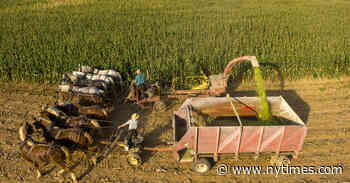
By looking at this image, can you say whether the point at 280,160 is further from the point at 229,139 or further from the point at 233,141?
the point at 229,139

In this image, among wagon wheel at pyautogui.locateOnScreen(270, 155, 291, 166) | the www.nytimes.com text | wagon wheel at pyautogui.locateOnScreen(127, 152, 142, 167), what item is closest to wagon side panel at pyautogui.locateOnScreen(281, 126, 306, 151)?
wagon wheel at pyautogui.locateOnScreen(270, 155, 291, 166)

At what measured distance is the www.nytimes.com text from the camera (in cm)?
949

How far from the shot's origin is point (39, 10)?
26.1 meters

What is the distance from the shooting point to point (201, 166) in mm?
9328

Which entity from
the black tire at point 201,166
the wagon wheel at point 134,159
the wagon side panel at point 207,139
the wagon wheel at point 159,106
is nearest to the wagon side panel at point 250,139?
the wagon side panel at point 207,139

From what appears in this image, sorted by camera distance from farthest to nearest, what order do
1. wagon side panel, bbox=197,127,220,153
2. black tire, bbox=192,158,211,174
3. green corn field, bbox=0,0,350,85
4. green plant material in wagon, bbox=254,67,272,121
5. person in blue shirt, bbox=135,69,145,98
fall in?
green corn field, bbox=0,0,350,85, person in blue shirt, bbox=135,69,145,98, green plant material in wagon, bbox=254,67,272,121, black tire, bbox=192,158,211,174, wagon side panel, bbox=197,127,220,153

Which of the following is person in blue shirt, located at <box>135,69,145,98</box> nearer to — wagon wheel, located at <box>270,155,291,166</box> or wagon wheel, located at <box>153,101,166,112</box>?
wagon wheel, located at <box>153,101,166,112</box>

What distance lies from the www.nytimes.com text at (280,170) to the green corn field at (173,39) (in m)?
6.37

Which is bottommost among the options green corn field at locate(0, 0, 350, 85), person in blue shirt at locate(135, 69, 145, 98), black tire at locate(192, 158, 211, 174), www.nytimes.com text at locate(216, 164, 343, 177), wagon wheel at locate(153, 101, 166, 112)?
www.nytimes.com text at locate(216, 164, 343, 177)

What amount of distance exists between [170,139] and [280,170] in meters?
4.40

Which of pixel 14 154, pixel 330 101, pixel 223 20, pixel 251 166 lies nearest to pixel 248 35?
pixel 223 20

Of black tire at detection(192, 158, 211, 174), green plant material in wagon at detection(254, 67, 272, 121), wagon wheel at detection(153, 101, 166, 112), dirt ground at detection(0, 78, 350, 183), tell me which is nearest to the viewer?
black tire at detection(192, 158, 211, 174)

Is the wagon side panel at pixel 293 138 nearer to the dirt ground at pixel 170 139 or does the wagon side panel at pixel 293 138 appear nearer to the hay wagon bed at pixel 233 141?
the hay wagon bed at pixel 233 141

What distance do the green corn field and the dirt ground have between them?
3.85 ft
